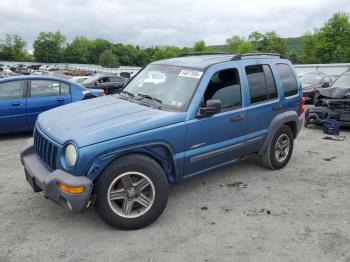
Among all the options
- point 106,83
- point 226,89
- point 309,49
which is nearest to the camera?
point 226,89

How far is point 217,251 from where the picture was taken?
3500 mm

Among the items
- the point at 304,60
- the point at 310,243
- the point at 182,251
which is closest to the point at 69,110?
the point at 182,251

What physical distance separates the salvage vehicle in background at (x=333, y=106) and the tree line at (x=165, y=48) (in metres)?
59.4

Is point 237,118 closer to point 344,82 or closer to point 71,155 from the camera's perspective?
point 71,155

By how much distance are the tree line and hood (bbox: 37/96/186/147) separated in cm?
6612

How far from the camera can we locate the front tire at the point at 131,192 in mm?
3650

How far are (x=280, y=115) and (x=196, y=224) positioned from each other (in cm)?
248

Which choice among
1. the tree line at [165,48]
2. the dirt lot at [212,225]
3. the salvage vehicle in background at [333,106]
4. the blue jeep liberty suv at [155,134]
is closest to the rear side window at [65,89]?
the dirt lot at [212,225]

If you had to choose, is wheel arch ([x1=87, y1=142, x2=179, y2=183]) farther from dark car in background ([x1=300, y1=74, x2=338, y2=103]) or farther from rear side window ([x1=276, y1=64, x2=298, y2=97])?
dark car in background ([x1=300, y1=74, x2=338, y2=103])

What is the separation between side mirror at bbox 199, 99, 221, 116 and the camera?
4.25 metres

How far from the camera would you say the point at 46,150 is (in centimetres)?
396

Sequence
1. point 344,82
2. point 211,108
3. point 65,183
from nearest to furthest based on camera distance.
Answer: point 65,183, point 211,108, point 344,82

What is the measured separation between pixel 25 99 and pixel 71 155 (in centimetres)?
510

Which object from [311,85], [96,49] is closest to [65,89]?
[311,85]
